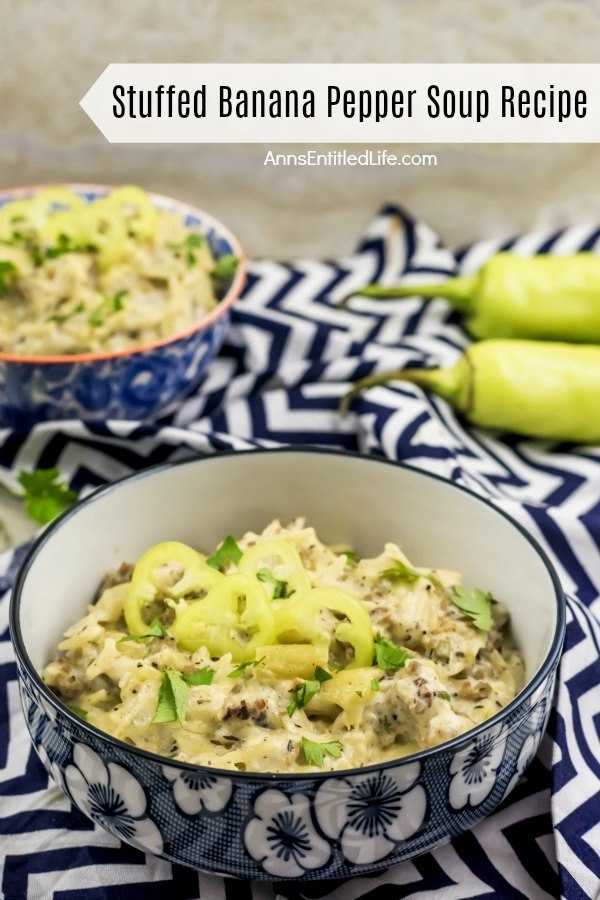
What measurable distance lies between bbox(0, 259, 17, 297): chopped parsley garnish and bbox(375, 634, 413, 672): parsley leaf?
1373mm

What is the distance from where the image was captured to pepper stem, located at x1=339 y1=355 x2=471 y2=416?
2.49 m

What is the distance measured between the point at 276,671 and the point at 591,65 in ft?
7.99

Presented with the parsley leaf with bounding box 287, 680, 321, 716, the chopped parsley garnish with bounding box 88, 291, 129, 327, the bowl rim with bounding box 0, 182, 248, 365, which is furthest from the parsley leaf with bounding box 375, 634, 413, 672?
the chopped parsley garnish with bounding box 88, 291, 129, 327

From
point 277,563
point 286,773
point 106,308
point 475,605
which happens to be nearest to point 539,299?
point 106,308

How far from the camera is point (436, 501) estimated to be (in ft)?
6.08

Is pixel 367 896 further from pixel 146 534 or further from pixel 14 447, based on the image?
pixel 14 447

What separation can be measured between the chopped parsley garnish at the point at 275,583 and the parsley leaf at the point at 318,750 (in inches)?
10.3

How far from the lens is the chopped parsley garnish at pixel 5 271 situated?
2.45m

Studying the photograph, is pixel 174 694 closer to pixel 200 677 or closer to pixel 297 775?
pixel 200 677

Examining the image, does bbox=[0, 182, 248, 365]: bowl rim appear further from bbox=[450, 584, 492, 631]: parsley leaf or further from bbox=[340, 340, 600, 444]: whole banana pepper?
bbox=[450, 584, 492, 631]: parsley leaf

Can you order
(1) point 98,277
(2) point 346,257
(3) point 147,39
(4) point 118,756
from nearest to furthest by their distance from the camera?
(4) point 118,756
(1) point 98,277
(3) point 147,39
(2) point 346,257

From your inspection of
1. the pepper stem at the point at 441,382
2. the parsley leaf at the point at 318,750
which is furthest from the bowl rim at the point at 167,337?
the parsley leaf at the point at 318,750

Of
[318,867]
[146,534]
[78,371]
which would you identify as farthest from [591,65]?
[318,867]

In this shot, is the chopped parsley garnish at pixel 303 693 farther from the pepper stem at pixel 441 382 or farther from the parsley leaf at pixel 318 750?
the pepper stem at pixel 441 382
